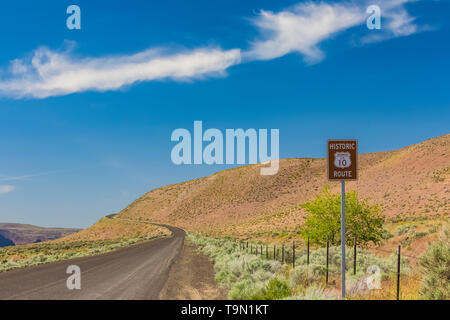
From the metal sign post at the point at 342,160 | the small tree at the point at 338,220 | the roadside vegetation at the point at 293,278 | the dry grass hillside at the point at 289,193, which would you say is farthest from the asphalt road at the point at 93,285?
the dry grass hillside at the point at 289,193

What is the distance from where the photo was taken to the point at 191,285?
1617 centimetres

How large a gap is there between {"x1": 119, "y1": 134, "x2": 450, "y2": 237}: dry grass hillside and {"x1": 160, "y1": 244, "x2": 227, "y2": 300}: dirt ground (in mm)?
45685

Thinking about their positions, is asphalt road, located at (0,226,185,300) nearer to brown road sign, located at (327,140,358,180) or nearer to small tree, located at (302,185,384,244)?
brown road sign, located at (327,140,358,180)

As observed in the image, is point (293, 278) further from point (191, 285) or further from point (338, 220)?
point (338, 220)

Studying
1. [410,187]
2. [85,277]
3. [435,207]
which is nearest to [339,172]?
[85,277]

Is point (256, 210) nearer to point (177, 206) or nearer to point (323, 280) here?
point (177, 206)

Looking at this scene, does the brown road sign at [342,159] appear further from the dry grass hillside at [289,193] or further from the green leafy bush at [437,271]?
the dry grass hillside at [289,193]

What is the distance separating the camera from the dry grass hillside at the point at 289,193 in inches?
3142

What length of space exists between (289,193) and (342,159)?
12782 cm

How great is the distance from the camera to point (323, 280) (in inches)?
623

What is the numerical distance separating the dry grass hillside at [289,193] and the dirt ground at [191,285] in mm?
45685

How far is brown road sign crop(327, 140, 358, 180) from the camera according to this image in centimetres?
1178

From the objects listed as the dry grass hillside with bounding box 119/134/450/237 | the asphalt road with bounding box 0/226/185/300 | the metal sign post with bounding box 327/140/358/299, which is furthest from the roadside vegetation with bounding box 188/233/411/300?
the dry grass hillside with bounding box 119/134/450/237

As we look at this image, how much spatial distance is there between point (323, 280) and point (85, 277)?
11334 millimetres
